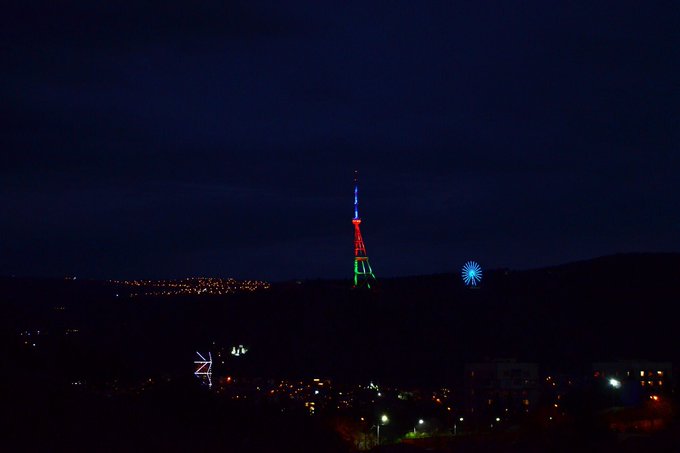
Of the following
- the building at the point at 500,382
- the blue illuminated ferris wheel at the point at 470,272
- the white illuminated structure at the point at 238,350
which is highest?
the blue illuminated ferris wheel at the point at 470,272

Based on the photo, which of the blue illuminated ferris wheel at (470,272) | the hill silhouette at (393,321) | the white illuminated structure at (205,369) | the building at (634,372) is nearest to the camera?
the white illuminated structure at (205,369)

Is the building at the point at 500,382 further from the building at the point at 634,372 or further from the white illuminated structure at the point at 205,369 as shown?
the white illuminated structure at the point at 205,369

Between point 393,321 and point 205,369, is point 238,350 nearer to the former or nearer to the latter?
point 205,369

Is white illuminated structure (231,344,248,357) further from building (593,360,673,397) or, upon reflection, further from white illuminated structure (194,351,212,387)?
building (593,360,673,397)

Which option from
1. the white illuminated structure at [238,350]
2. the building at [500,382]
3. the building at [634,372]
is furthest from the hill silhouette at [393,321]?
the building at [634,372]

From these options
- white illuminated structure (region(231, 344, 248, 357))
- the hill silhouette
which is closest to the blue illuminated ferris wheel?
the hill silhouette

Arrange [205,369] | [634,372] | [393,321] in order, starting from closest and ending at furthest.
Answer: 1. [634,372]
2. [205,369]
3. [393,321]

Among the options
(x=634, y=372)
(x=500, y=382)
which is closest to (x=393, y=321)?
(x=500, y=382)

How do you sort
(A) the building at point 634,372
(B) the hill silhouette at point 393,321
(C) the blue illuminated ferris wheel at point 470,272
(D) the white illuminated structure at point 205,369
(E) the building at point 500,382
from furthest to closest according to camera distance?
(C) the blue illuminated ferris wheel at point 470,272 → (B) the hill silhouette at point 393,321 → (E) the building at point 500,382 → (A) the building at point 634,372 → (D) the white illuminated structure at point 205,369

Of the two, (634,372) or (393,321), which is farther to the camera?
(393,321)

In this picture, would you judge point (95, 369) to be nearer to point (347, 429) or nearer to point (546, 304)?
point (347, 429)

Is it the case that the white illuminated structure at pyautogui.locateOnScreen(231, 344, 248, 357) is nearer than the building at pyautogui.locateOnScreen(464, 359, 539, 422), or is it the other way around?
the building at pyautogui.locateOnScreen(464, 359, 539, 422)

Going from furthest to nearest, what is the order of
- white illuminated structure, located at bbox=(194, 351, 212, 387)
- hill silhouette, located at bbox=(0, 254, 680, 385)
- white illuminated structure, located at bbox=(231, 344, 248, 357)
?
white illuminated structure, located at bbox=(231, 344, 248, 357), hill silhouette, located at bbox=(0, 254, 680, 385), white illuminated structure, located at bbox=(194, 351, 212, 387)
